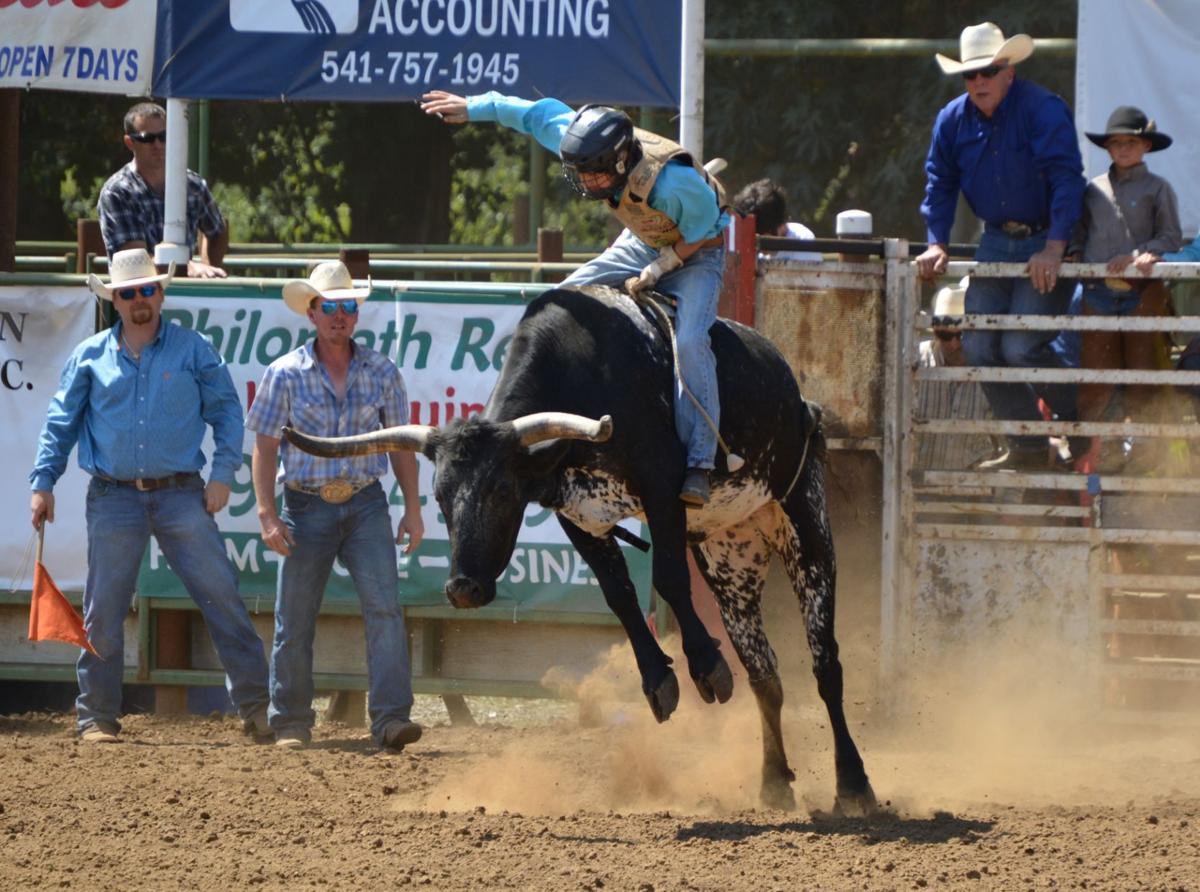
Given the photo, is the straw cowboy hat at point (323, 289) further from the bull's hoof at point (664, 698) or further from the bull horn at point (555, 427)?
the bull's hoof at point (664, 698)

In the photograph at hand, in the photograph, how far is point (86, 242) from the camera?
10.7 meters

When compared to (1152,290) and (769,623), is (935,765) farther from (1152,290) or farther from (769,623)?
(1152,290)

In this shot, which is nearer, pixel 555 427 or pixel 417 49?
pixel 555 427

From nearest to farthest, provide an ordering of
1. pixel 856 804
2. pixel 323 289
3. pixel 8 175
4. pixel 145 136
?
1. pixel 856 804
2. pixel 323 289
3. pixel 145 136
4. pixel 8 175

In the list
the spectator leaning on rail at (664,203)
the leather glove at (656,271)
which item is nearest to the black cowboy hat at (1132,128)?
the spectator leaning on rail at (664,203)

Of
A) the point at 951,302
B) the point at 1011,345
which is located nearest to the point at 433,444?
the point at 1011,345

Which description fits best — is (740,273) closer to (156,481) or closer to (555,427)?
(555,427)

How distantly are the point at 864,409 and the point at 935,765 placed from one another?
1864 millimetres

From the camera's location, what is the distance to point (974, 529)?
Result: 9.13 meters

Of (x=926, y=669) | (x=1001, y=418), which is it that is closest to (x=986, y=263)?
(x=1001, y=418)

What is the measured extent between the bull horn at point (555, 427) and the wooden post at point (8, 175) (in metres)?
4.80

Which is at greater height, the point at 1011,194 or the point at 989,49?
the point at 989,49

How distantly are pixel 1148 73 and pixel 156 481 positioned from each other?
17.9 feet

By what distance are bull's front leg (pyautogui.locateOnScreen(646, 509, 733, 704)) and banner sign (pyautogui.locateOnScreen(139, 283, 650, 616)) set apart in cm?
211
